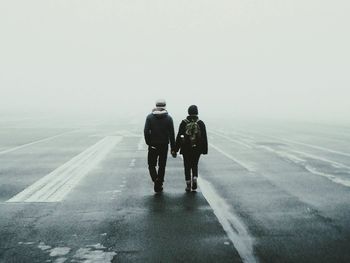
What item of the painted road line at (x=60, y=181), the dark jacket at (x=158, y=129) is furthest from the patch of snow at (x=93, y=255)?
the dark jacket at (x=158, y=129)

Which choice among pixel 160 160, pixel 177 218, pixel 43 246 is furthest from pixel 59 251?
pixel 160 160

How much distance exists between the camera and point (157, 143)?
9.30m

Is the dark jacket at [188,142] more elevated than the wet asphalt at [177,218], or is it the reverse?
the dark jacket at [188,142]

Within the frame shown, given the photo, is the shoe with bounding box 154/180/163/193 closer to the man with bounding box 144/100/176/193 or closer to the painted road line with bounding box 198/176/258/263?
the man with bounding box 144/100/176/193

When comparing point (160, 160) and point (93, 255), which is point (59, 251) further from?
point (160, 160)

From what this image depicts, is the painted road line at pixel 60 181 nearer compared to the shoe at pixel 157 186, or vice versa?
the painted road line at pixel 60 181

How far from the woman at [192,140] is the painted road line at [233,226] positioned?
51 cm

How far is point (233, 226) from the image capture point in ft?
21.5

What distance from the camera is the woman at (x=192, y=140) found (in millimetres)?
9219

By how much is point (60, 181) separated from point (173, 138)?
311 centimetres

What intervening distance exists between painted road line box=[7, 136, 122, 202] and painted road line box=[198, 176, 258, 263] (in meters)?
2.75

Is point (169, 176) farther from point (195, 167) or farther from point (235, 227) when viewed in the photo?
point (235, 227)

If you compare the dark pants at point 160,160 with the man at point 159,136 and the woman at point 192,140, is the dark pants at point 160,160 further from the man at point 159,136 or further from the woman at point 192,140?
the woman at point 192,140

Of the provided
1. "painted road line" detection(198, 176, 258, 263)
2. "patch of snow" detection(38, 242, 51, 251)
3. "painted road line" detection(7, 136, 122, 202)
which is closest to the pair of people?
"painted road line" detection(198, 176, 258, 263)
